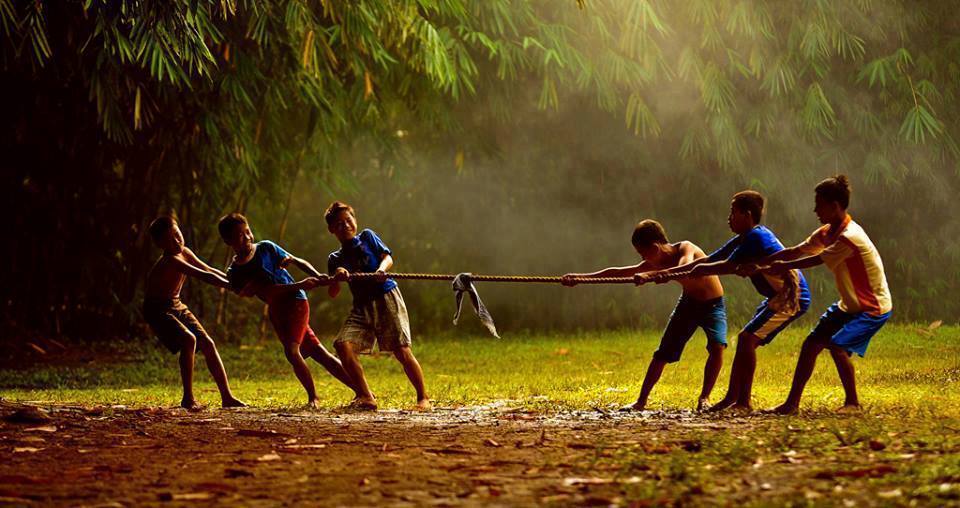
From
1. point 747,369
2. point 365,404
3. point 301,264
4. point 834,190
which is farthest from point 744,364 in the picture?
point 301,264

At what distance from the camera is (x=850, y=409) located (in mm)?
6172

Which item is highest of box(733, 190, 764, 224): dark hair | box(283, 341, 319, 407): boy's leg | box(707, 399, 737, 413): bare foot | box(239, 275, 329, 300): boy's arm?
box(733, 190, 764, 224): dark hair

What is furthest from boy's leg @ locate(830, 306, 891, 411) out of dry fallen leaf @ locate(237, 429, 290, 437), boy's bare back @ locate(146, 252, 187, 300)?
boy's bare back @ locate(146, 252, 187, 300)

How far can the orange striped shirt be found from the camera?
237 inches

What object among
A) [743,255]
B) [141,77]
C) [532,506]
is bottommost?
[532,506]

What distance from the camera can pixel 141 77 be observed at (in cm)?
1077

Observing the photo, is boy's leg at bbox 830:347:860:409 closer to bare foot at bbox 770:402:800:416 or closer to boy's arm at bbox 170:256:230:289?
bare foot at bbox 770:402:800:416

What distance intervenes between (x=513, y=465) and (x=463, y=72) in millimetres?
7749

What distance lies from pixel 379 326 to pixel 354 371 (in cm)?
31

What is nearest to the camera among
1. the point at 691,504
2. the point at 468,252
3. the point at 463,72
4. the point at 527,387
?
the point at 691,504

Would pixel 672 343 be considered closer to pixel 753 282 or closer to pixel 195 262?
pixel 753 282

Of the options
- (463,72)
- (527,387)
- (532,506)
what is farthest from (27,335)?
(532,506)

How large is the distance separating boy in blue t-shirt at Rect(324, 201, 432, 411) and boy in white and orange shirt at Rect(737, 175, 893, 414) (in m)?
2.25

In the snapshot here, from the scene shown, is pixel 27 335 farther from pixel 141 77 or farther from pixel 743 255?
pixel 743 255
